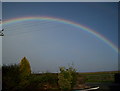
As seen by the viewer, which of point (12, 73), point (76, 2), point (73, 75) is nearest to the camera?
point (12, 73)

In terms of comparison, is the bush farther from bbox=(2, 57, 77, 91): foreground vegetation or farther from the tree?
the tree

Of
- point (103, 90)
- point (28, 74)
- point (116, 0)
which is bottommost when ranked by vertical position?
point (103, 90)

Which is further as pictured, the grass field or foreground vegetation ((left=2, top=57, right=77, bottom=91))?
the grass field

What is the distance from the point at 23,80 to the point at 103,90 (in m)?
3.29

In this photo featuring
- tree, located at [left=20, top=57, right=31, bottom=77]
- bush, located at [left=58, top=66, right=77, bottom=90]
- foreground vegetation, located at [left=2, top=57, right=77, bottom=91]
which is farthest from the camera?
tree, located at [left=20, top=57, right=31, bottom=77]

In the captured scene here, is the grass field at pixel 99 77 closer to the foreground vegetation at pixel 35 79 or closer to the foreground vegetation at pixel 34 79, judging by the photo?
the foreground vegetation at pixel 35 79

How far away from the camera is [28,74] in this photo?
9.80 metres

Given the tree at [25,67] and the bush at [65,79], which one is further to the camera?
the tree at [25,67]

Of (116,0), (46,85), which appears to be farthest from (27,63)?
(116,0)

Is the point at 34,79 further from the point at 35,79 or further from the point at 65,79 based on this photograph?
the point at 65,79

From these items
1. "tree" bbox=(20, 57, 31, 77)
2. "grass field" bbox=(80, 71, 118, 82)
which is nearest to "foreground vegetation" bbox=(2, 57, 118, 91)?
"tree" bbox=(20, 57, 31, 77)

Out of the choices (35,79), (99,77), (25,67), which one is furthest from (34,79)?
(99,77)

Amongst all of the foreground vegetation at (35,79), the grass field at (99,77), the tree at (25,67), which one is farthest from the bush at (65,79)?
the grass field at (99,77)

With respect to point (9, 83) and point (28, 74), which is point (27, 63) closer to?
point (28, 74)
